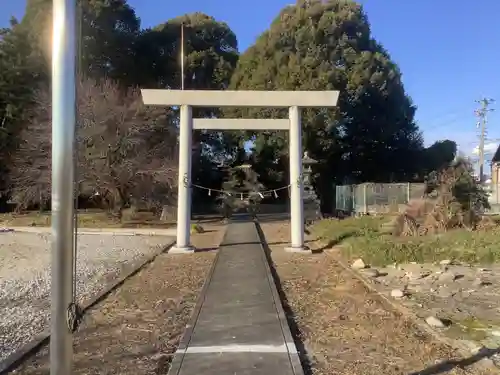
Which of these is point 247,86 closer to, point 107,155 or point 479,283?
point 107,155

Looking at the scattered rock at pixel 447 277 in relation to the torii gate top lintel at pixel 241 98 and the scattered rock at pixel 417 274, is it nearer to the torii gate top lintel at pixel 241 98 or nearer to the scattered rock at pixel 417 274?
the scattered rock at pixel 417 274

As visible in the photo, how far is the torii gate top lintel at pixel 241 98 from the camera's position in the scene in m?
13.8

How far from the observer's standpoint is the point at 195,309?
7.22 meters

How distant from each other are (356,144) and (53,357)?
3010 centimetres

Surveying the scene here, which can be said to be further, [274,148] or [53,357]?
[274,148]

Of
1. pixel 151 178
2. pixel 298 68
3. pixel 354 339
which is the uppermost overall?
pixel 298 68

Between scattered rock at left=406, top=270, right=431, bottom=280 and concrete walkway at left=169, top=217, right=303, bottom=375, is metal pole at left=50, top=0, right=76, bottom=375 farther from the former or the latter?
scattered rock at left=406, top=270, right=431, bottom=280

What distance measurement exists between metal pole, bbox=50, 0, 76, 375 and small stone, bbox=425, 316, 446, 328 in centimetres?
462

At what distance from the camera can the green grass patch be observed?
11.7 metres

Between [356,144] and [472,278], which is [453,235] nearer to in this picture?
[472,278]

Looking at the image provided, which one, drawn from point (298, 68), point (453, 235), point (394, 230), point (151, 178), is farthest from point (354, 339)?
point (298, 68)

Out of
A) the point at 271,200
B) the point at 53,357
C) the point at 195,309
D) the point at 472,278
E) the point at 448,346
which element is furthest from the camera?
the point at 271,200

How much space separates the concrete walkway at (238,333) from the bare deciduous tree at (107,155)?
13775 millimetres

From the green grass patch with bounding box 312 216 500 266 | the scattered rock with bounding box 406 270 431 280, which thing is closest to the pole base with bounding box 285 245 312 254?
the green grass patch with bounding box 312 216 500 266
